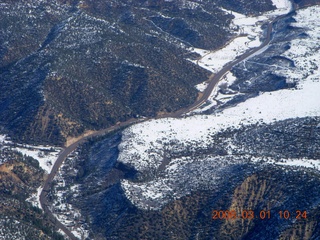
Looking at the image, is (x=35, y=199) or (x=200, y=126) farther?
(x=200, y=126)

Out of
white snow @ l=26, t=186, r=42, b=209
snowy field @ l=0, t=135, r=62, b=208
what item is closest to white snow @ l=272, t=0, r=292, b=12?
snowy field @ l=0, t=135, r=62, b=208

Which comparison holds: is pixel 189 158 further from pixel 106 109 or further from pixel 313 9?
pixel 313 9

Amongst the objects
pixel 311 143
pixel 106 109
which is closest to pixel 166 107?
pixel 106 109

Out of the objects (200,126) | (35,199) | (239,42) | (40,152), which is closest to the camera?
(35,199)
